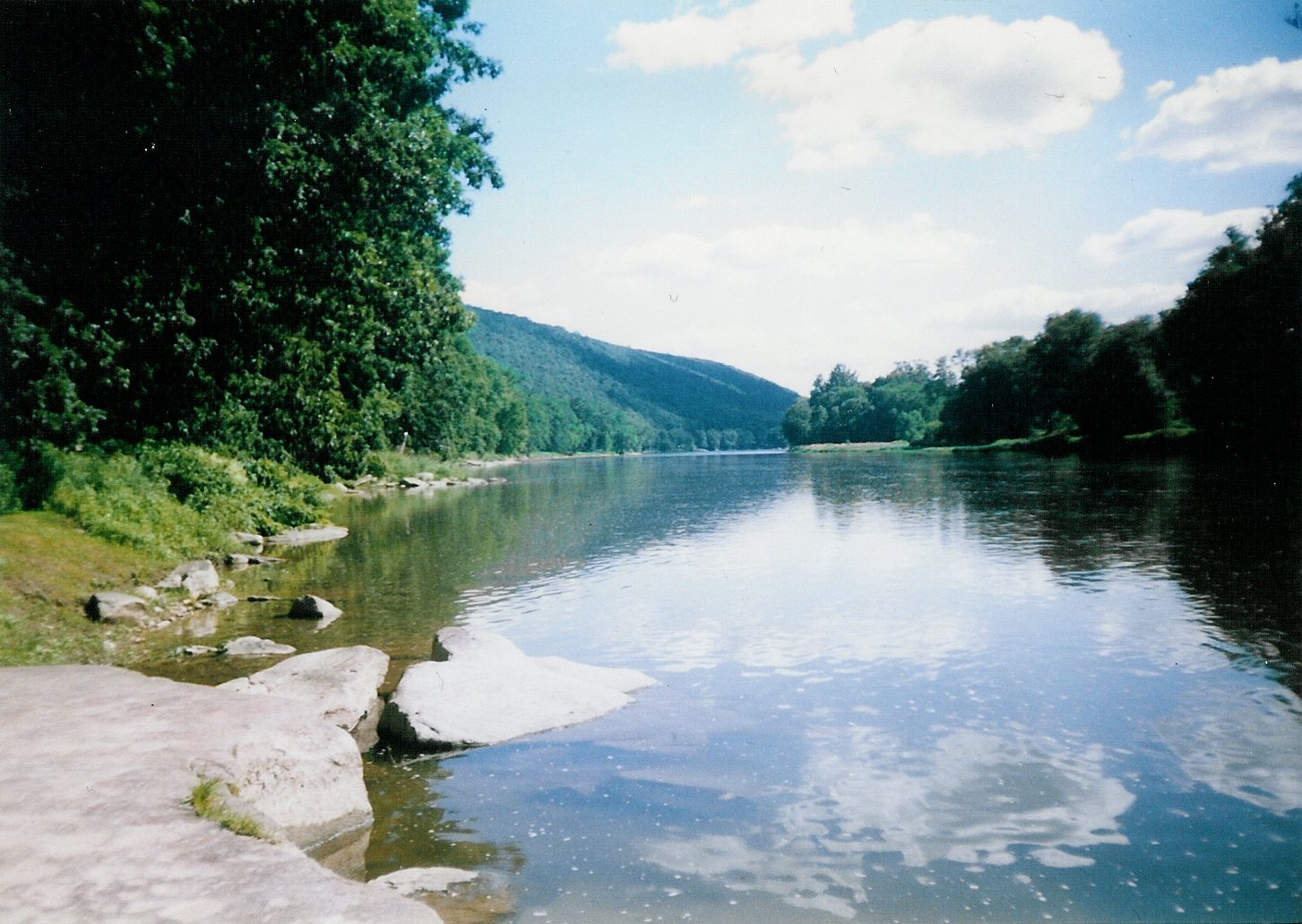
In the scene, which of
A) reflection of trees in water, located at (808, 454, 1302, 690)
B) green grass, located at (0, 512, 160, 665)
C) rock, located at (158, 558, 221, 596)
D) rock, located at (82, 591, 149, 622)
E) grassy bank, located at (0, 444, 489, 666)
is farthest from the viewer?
rock, located at (158, 558, 221, 596)

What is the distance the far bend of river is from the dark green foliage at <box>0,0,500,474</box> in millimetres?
5239

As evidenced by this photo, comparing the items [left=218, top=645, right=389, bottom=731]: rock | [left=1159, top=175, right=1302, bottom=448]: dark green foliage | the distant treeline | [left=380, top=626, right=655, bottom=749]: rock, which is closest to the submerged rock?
[left=218, top=645, right=389, bottom=731]: rock

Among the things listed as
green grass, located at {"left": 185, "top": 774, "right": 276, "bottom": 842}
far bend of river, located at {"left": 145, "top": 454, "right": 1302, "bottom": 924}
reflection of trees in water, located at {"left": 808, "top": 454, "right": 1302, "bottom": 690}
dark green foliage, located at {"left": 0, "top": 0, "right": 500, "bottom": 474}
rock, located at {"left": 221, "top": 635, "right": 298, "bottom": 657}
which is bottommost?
far bend of river, located at {"left": 145, "top": 454, "right": 1302, "bottom": 924}

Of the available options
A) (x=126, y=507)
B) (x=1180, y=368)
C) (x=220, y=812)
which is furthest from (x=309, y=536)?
(x=1180, y=368)

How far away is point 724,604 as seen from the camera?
15.2 metres

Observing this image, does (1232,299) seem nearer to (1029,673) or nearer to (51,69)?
(1029,673)

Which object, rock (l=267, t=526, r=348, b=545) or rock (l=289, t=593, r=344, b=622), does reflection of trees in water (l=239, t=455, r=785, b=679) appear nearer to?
rock (l=289, t=593, r=344, b=622)

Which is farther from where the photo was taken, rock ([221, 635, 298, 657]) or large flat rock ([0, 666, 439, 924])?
rock ([221, 635, 298, 657])

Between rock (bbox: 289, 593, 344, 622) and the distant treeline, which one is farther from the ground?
the distant treeline

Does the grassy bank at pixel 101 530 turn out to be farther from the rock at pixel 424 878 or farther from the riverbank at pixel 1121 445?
the riverbank at pixel 1121 445

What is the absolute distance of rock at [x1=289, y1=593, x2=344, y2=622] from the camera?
558 inches

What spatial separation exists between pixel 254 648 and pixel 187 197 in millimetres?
9777

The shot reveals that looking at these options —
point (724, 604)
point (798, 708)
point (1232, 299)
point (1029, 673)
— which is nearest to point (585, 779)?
point (798, 708)

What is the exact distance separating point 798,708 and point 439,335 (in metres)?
17.0
